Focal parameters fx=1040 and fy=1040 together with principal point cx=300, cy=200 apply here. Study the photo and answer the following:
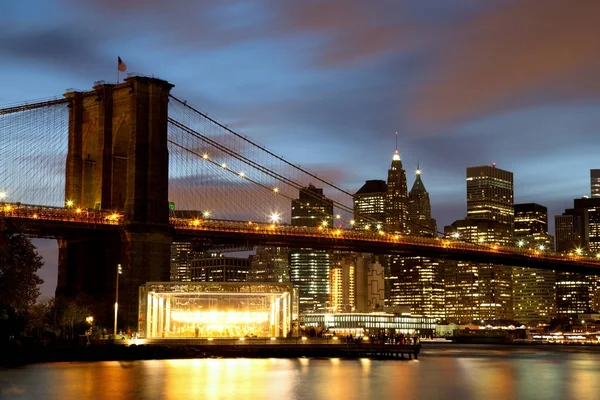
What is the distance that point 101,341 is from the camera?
73.6m

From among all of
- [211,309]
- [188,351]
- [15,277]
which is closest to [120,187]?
[211,309]

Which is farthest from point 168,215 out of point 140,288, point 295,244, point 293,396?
point 293,396

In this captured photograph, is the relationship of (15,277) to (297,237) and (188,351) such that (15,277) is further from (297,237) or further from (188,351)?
(297,237)

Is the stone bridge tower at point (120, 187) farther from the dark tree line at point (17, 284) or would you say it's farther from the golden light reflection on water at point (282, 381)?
the golden light reflection on water at point (282, 381)

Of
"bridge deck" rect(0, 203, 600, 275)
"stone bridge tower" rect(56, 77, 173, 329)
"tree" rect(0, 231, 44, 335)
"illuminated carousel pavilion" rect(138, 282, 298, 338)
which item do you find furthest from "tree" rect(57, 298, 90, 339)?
"tree" rect(0, 231, 44, 335)

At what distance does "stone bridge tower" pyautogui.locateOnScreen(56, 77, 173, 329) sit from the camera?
8544cm

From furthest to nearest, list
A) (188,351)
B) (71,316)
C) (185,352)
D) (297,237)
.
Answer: (297,237) < (71,316) < (188,351) < (185,352)

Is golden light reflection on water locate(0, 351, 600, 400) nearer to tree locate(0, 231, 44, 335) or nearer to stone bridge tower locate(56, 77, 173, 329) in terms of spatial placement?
tree locate(0, 231, 44, 335)

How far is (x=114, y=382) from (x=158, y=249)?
35381 mm

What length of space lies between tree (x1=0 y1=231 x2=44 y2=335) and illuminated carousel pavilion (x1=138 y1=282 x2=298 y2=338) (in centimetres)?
1353

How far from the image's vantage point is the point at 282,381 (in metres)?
54.4

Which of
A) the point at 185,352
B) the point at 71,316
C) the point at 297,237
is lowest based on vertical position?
the point at 185,352

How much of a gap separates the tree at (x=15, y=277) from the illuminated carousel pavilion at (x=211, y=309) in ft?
44.4

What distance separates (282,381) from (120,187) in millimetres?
41764
